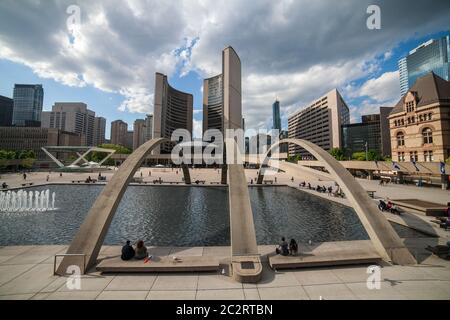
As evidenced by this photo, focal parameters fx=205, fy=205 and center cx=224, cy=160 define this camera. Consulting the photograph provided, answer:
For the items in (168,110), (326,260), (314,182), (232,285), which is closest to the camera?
(232,285)

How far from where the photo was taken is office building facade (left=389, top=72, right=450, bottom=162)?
44.4m

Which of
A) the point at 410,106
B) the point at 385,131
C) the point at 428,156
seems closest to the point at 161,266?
the point at 428,156

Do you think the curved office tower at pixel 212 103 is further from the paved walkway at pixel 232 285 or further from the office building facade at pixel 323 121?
the paved walkway at pixel 232 285

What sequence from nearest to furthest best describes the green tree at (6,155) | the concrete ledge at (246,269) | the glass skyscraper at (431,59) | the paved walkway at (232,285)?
the paved walkway at (232,285) → the concrete ledge at (246,269) → the green tree at (6,155) → the glass skyscraper at (431,59)

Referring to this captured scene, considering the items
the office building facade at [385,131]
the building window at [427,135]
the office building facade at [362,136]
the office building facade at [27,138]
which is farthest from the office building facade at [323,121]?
the office building facade at [27,138]

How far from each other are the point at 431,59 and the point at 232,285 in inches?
9391

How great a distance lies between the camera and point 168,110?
165 m

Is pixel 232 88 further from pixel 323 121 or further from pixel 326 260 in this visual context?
pixel 326 260

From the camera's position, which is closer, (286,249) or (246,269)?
(246,269)

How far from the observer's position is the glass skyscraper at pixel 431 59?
149 m

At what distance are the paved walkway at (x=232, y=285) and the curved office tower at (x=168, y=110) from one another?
141 metres

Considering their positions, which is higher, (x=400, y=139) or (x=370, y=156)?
→ (x=400, y=139)

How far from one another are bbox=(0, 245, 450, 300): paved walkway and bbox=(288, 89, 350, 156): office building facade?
121437mm

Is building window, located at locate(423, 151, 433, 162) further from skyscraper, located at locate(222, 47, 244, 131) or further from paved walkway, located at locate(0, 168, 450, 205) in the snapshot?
skyscraper, located at locate(222, 47, 244, 131)
